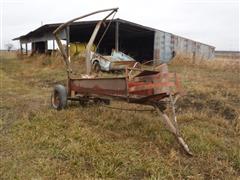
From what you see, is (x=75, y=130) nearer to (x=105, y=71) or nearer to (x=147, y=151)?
(x=147, y=151)

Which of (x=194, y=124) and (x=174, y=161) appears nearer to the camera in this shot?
(x=174, y=161)

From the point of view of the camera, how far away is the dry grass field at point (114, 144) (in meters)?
3.02

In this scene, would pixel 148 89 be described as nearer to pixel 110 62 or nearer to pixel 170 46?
pixel 110 62

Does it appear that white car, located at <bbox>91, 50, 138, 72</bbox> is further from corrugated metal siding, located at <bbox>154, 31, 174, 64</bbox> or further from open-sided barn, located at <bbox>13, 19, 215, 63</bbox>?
corrugated metal siding, located at <bbox>154, 31, 174, 64</bbox>

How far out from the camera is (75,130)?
4.20 m

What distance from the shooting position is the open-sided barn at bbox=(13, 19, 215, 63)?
16.5m

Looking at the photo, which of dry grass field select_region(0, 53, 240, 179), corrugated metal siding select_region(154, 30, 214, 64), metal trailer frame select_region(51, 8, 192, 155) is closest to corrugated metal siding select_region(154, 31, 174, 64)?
corrugated metal siding select_region(154, 30, 214, 64)

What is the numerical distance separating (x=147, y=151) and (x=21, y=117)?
9.00 ft

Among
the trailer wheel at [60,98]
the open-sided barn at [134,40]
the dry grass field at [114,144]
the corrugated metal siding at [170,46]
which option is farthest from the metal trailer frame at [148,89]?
the corrugated metal siding at [170,46]

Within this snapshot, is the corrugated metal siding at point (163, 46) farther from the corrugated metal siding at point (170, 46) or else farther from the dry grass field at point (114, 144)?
the dry grass field at point (114, 144)

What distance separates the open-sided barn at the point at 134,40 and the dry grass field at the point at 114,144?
9.86 metres

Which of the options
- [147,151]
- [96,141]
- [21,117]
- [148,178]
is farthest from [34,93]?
[148,178]

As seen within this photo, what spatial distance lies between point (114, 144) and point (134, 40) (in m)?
19.7

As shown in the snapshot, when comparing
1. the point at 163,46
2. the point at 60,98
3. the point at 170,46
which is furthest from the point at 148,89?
the point at 170,46
